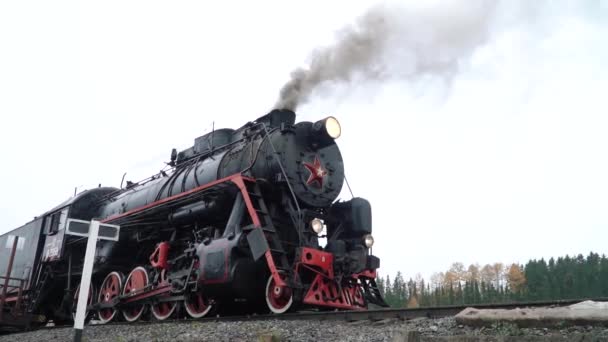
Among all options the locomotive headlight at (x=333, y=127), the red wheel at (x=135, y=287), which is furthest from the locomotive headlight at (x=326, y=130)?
the red wheel at (x=135, y=287)

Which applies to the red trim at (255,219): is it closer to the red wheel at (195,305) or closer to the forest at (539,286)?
the red wheel at (195,305)

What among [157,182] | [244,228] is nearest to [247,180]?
[244,228]

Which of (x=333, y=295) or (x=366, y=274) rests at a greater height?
(x=366, y=274)

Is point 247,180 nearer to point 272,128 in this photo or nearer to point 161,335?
point 272,128

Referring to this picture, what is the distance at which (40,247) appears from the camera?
13.4m

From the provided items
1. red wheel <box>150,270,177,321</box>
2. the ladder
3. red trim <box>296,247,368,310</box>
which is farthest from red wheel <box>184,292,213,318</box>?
the ladder

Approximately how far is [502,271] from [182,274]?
55864 millimetres

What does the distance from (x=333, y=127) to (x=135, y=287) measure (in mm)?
4978

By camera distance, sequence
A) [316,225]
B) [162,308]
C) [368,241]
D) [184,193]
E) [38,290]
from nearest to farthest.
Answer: [316,225] < [368,241] < [184,193] < [162,308] < [38,290]

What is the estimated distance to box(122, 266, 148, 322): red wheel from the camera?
1027 centimetres

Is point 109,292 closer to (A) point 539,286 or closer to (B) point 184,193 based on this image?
(B) point 184,193

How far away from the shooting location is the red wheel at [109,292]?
1106 centimetres

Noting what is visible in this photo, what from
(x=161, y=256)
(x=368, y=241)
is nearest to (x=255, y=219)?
(x=368, y=241)

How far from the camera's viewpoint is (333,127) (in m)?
9.38
